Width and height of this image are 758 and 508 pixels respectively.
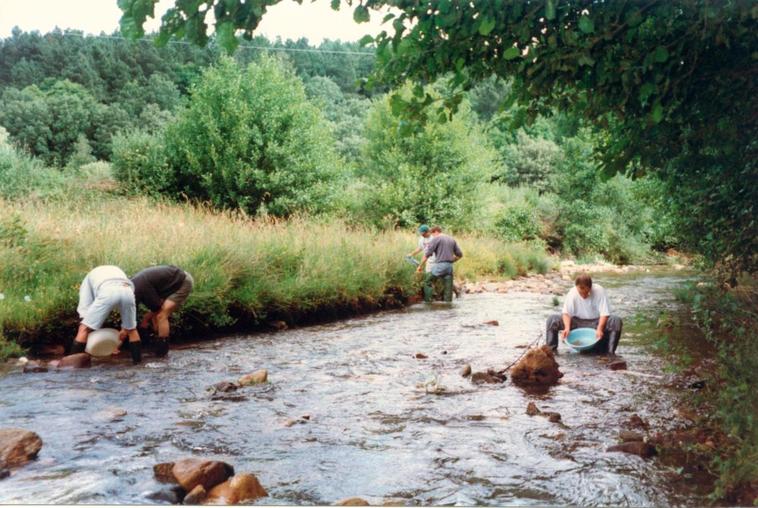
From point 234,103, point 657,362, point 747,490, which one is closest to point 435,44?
point 747,490

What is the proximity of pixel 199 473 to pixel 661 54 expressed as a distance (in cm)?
377

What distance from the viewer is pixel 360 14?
4.55 m

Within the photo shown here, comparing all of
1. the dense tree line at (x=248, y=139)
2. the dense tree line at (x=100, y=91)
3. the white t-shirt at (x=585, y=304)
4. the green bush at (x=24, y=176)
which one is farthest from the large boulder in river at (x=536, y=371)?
the green bush at (x=24, y=176)

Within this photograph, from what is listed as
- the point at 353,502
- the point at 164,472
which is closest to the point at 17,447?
the point at 164,472

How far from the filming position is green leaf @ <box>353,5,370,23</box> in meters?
4.54

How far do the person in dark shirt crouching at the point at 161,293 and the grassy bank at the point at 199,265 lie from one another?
0.79 m

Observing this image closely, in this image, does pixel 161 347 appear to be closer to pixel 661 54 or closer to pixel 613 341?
pixel 613 341

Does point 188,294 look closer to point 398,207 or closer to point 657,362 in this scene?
point 657,362

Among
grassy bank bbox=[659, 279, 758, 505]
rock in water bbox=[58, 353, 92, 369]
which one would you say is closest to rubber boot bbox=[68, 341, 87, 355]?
rock in water bbox=[58, 353, 92, 369]

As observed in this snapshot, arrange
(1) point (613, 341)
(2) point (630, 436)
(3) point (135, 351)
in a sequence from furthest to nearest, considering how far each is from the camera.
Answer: (1) point (613, 341), (3) point (135, 351), (2) point (630, 436)

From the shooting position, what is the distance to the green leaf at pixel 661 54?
431 cm

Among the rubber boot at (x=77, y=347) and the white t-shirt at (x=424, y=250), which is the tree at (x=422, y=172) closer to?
the white t-shirt at (x=424, y=250)

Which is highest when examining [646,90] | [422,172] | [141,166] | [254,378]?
[646,90]

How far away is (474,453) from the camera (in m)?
4.80
